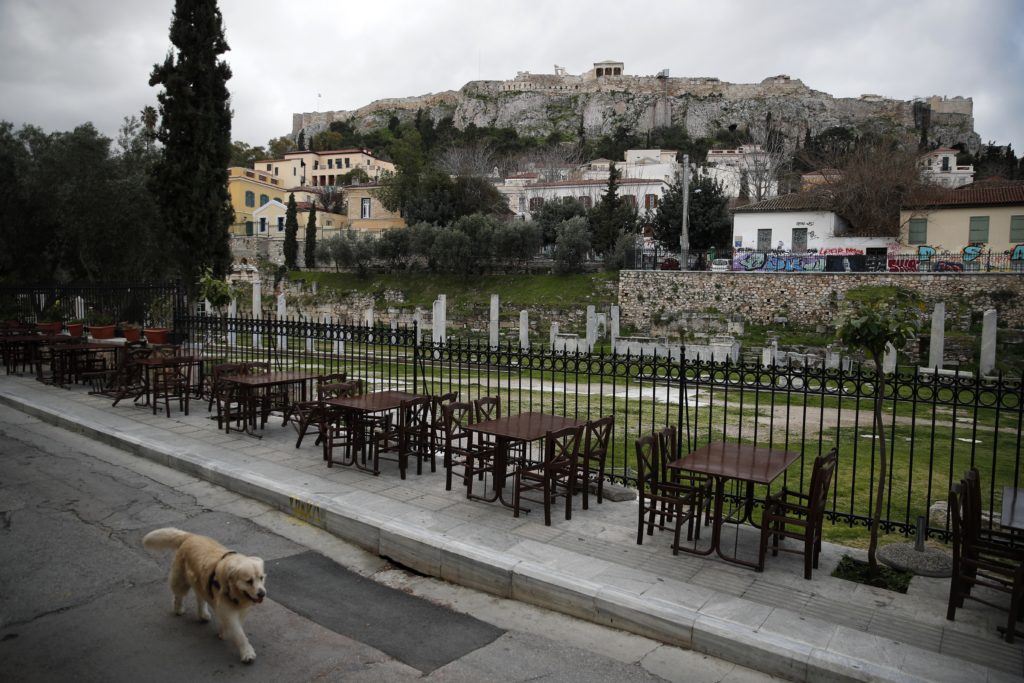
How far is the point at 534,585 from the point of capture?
5172 mm

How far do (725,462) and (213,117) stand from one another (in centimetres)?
2235

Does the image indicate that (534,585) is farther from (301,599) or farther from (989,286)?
(989,286)

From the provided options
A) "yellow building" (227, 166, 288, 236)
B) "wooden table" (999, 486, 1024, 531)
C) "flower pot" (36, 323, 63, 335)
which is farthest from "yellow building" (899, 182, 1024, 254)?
"yellow building" (227, 166, 288, 236)

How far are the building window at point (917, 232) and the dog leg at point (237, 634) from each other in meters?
43.1

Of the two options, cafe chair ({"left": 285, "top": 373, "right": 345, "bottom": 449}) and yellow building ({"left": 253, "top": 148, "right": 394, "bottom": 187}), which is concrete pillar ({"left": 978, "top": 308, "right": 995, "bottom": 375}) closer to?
cafe chair ({"left": 285, "top": 373, "right": 345, "bottom": 449})

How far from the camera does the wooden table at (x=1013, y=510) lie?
4.39 meters

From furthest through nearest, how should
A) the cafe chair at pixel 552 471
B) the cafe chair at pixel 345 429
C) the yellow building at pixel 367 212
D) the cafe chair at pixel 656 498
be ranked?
the yellow building at pixel 367 212 → the cafe chair at pixel 345 429 → the cafe chair at pixel 552 471 → the cafe chair at pixel 656 498

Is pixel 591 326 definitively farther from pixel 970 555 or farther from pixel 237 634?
pixel 237 634

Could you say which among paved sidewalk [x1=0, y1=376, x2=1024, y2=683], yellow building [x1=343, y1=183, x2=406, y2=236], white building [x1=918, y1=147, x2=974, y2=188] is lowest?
paved sidewalk [x1=0, y1=376, x2=1024, y2=683]

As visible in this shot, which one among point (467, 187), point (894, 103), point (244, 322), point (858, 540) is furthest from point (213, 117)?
point (894, 103)

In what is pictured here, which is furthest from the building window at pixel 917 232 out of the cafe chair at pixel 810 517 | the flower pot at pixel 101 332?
the flower pot at pixel 101 332

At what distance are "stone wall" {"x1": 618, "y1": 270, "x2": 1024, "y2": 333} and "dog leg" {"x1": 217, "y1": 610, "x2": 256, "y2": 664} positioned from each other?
3285cm

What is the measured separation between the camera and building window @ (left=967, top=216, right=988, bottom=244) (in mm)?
36031

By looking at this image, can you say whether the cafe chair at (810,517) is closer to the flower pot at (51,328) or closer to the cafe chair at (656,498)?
the cafe chair at (656,498)
